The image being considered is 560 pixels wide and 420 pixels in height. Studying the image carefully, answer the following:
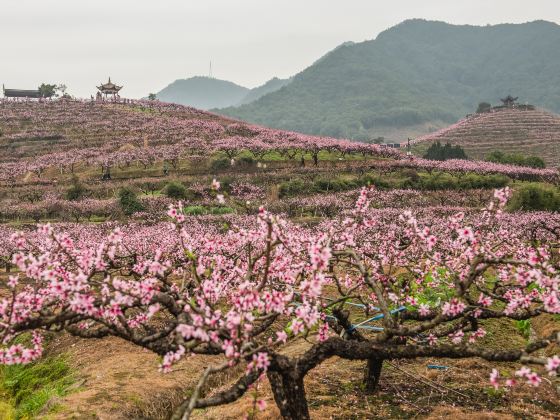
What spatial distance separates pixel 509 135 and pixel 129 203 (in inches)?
3765

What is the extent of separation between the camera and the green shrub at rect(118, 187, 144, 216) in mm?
41344

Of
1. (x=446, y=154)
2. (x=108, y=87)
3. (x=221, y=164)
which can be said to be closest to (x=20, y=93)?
(x=108, y=87)

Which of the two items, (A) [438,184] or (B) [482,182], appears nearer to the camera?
(A) [438,184]

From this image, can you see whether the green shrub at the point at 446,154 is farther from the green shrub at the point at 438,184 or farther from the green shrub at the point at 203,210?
the green shrub at the point at 203,210

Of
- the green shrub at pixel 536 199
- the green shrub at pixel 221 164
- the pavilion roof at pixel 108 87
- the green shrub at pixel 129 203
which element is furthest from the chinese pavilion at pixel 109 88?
the green shrub at pixel 536 199

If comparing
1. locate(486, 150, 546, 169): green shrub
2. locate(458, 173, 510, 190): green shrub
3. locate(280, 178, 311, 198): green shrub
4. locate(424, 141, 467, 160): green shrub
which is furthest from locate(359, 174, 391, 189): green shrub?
locate(424, 141, 467, 160): green shrub

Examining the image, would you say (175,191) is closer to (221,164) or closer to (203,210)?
(203,210)

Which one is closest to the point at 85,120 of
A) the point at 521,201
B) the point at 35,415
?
the point at 521,201

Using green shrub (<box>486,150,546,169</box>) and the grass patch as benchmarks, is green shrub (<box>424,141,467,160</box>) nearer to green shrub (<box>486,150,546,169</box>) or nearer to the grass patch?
green shrub (<box>486,150,546,169</box>)

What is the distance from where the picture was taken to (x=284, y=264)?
9180 mm

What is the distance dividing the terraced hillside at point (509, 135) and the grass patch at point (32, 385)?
92491mm

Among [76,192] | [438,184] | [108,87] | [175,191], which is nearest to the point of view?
[175,191]

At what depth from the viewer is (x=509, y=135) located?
103125mm

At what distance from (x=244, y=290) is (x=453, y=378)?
6.24m
